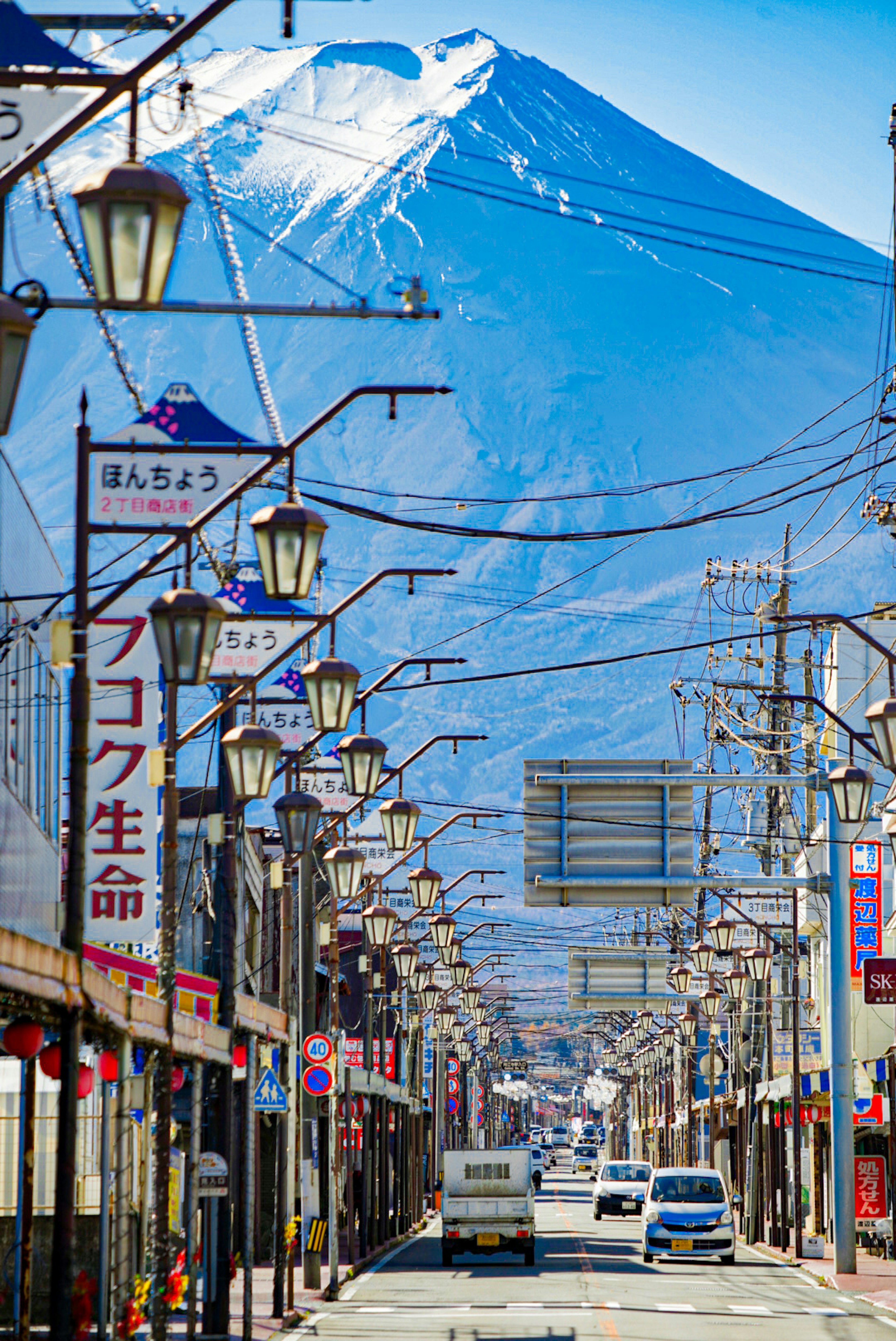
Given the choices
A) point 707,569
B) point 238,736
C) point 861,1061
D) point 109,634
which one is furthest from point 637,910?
point 238,736

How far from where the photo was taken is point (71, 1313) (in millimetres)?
13219

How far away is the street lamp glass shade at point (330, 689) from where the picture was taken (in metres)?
18.7

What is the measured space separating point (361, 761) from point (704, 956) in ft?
96.6

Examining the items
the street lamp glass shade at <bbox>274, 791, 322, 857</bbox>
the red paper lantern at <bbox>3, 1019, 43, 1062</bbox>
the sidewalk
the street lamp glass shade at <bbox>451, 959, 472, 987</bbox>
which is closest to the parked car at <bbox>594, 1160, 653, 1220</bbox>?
the street lamp glass shade at <bbox>451, 959, 472, 987</bbox>

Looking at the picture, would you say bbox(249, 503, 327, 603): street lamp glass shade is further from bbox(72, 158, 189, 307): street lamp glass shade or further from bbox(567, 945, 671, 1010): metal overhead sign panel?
bbox(567, 945, 671, 1010): metal overhead sign panel

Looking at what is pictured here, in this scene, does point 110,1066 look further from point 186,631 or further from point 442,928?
point 442,928

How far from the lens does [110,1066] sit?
693 inches

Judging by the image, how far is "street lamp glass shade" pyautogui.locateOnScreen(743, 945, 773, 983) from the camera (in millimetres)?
46344

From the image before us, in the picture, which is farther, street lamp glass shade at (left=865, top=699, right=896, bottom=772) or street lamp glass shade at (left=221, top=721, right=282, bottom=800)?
street lamp glass shade at (left=865, top=699, right=896, bottom=772)

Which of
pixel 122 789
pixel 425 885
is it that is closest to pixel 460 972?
pixel 425 885

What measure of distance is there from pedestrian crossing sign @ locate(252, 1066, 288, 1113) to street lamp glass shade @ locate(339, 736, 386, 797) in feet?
14.6

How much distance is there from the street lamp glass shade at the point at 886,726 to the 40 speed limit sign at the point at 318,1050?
1327 centimetres

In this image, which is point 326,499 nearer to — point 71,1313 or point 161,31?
point 161,31

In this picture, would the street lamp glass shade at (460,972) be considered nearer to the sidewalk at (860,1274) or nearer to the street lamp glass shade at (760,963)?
the street lamp glass shade at (760,963)
